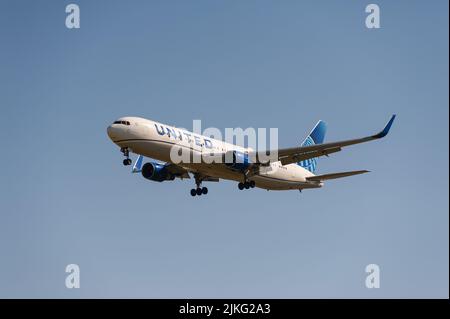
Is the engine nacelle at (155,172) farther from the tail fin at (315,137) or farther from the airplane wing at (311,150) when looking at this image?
the tail fin at (315,137)

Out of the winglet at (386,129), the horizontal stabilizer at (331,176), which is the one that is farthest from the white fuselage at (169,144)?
the winglet at (386,129)

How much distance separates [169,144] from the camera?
60812 millimetres

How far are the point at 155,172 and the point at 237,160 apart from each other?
8740 mm

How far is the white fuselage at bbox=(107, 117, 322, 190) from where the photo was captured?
6025cm

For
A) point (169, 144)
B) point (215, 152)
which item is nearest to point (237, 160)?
point (215, 152)

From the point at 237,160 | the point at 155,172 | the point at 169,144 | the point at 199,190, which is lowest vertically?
the point at 199,190

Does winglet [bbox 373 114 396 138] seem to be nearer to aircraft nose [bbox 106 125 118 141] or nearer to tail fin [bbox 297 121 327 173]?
aircraft nose [bbox 106 125 118 141]

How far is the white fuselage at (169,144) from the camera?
198 ft

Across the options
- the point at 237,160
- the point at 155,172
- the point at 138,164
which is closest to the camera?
the point at 237,160

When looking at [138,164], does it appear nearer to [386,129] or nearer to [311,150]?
[311,150]

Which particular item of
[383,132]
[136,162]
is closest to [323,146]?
[383,132]
